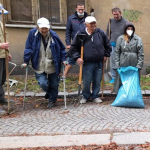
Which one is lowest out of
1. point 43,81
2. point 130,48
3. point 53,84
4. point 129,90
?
point 129,90

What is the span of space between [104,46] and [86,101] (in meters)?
1.29

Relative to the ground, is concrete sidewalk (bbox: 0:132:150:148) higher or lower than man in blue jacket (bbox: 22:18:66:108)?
lower

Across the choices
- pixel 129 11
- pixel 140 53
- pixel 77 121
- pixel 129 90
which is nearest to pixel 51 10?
pixel 129 11

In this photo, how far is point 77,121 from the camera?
165 inches

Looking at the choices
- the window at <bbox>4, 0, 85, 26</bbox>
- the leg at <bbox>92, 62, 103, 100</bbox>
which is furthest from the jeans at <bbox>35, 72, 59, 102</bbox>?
the window at <bbox>4, 0, 85, 26</bbox>

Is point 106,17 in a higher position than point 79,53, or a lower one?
higher

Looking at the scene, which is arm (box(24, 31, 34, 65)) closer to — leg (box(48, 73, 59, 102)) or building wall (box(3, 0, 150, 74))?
leg (box(48, 73, 59, 102))

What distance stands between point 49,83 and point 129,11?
4.35 metres

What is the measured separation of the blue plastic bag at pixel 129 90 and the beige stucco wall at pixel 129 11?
10.7 ft

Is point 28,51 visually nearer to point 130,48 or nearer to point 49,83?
point 49,83

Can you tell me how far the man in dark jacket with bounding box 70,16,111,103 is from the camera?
4.82 metres

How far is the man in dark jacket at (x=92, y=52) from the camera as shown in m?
4.82

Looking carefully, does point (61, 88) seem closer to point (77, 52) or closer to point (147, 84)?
point (77, 52)

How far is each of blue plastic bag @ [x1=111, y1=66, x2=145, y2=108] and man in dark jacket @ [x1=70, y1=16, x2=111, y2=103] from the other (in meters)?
0.49
